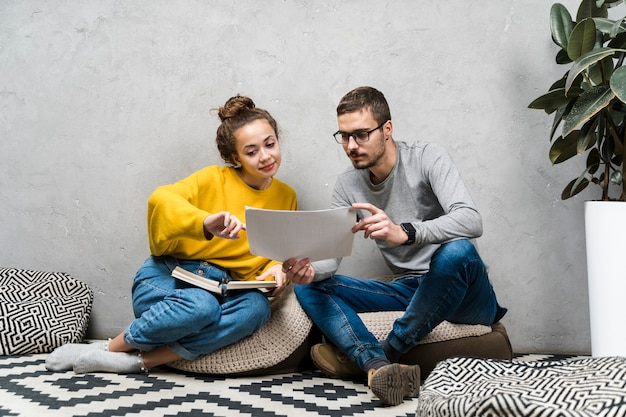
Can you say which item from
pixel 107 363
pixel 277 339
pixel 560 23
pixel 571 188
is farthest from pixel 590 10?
pixel 107 363

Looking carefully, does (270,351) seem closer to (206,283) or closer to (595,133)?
(206,283)

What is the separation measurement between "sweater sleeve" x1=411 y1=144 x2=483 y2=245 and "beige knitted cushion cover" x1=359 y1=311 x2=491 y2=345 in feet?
1.20

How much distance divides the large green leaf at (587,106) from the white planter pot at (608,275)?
0.30 meters

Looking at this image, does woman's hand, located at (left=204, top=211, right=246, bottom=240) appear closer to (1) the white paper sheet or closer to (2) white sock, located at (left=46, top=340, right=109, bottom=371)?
(1) the white paper sheet

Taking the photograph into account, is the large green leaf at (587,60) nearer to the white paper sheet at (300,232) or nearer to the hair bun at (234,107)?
the white paper sheet at (300,232)

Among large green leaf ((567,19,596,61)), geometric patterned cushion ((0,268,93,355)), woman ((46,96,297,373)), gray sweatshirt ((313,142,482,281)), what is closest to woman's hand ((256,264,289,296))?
woman ((46,96,297,373))

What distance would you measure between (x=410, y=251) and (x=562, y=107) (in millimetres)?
724

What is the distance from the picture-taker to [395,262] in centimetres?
252

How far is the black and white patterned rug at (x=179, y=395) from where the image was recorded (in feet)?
6.17

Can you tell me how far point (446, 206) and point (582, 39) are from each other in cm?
71

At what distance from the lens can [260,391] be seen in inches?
84.7

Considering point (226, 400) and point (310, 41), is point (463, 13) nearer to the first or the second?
point (310, 41)

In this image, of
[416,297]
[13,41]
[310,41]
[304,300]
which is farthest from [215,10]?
[416,297]

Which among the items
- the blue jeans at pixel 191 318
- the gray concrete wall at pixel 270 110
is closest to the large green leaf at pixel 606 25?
the gray concrete wall at pixel 270 110
